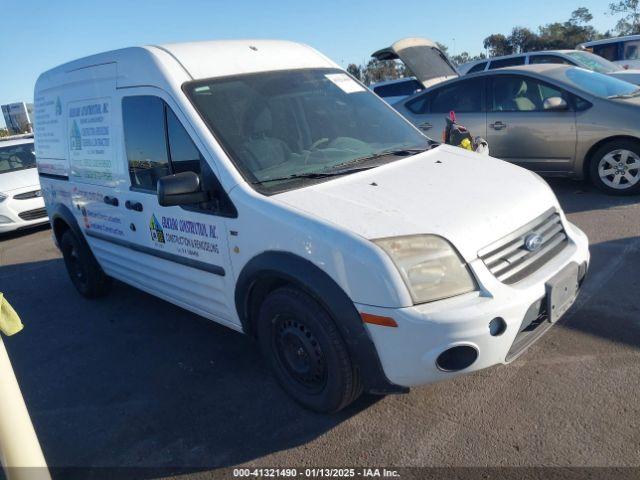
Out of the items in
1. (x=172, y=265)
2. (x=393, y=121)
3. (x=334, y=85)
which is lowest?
(x=172, y=265)

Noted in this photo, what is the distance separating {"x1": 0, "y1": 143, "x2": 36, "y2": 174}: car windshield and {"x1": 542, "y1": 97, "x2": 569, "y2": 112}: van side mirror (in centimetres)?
852

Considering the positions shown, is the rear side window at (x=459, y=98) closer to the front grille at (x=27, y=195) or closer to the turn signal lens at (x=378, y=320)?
the turn signal lens at (x=378, y=320)

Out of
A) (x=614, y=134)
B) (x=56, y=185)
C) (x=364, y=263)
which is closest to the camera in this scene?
(x=364, y=263)

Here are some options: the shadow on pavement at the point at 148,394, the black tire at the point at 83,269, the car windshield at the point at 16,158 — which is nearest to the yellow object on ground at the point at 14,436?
the shadow on pavement at the point at 148,394

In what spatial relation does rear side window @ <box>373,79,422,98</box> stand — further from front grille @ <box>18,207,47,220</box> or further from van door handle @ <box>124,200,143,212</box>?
van door handle @ <box>124,200,143,212</box>

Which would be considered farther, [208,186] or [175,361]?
[175,361]

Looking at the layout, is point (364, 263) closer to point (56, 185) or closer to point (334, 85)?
point (334, 85)

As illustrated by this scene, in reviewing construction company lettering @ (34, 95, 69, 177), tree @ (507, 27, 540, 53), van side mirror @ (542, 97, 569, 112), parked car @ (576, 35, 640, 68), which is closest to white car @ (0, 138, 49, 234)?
construction company lettering @ (34, 95, 69, 177)

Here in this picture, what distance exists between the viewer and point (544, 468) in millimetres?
2463

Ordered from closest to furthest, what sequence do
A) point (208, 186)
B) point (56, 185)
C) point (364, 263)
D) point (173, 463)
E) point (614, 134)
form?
point (364, 263) → point (173, 463) → point (208, 186) → point (56, 185) → point (614, 134)

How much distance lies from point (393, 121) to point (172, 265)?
6.14 feet


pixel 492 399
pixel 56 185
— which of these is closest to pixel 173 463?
pixel 492 399

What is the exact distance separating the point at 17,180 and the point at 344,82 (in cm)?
722

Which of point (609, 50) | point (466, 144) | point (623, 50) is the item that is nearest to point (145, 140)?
point (466, 144)
